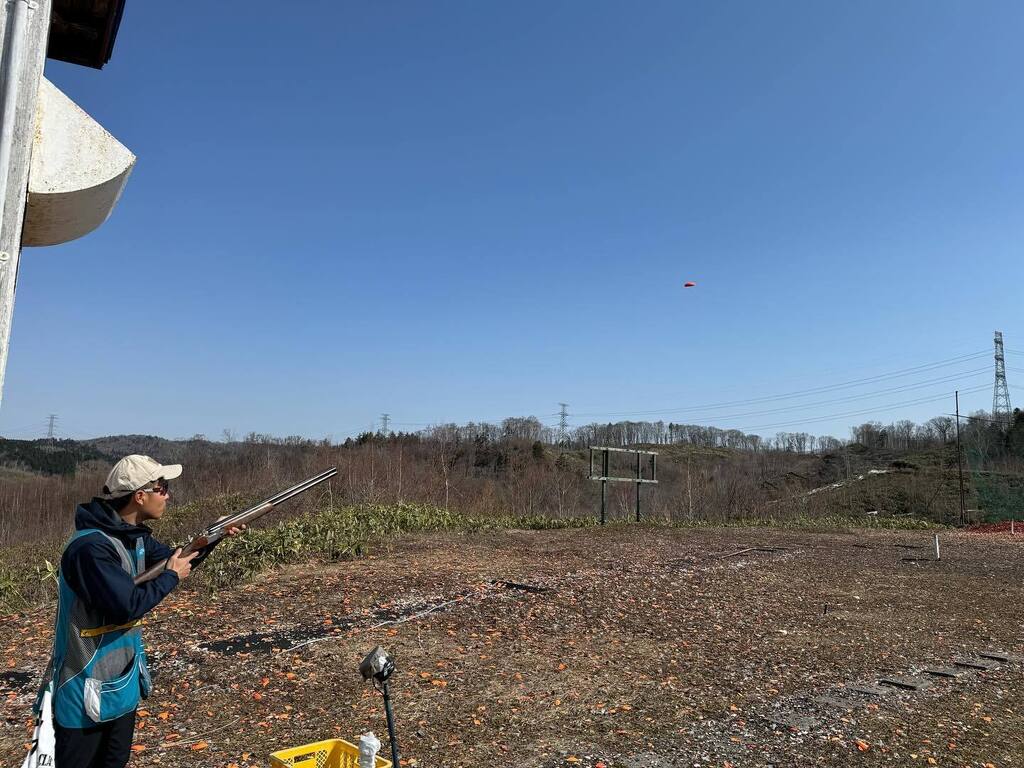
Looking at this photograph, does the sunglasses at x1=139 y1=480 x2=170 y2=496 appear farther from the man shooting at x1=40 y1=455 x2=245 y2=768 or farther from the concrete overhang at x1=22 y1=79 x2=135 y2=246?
the concrete overhang at x1=22 y1=79 x2=135 y2=246

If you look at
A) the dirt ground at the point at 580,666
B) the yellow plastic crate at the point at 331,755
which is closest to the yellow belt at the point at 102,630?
the yellow plastic crate at the point at 331,755

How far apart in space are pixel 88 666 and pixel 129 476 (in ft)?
2.48

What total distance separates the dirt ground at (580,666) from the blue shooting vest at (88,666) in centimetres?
205

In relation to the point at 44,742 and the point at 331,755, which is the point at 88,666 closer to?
the point at 44,742

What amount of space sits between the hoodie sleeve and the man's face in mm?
222

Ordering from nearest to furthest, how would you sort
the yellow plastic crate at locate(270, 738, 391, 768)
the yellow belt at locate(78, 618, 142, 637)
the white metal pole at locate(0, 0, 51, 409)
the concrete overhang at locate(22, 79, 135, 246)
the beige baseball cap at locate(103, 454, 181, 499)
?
1. the white metal pole at locate(0, 0, 51, 409)
2. the concrete overhang at locate(22, 79, 135, 246)
3. the yellow belt at locate(78, 618, 142, 637)
4. the beige baseball cap at locate(103, 454, 181, 499)
5. the yellow plastic crate at locate(270, 738, 391, 768)

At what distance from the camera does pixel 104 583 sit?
275cm

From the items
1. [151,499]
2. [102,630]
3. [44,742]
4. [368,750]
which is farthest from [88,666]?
[368,750]

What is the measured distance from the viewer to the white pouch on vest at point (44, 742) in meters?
2.72

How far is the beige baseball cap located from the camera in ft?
9.72

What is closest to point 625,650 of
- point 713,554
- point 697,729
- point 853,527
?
point 697,729

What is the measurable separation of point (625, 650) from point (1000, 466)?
31198mm

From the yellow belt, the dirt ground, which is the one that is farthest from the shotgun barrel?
the dirt ground

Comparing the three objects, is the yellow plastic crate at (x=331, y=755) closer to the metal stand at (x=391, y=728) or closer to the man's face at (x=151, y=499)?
the metal stand at (x=391, y=728)
